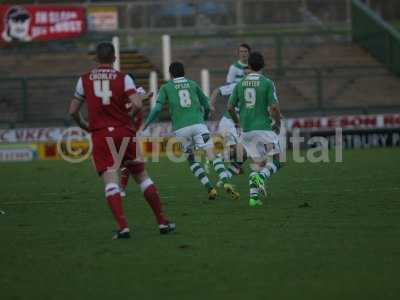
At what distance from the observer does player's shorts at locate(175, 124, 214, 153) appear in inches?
637

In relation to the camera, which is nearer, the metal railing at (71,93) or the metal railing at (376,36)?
the metal railing at (71,93)

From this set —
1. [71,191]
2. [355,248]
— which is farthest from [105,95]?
[71,191]

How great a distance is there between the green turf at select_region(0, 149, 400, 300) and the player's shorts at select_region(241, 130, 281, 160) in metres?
0.73

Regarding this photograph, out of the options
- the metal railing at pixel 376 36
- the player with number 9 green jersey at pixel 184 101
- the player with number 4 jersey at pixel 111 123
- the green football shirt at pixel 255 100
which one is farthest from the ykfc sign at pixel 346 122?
the player with number 4 jersey at pixel 111 123

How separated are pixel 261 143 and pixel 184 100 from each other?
1639 mm

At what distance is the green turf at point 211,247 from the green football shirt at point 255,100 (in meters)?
1.16

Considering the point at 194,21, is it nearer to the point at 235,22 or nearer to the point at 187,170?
the point at 235,22

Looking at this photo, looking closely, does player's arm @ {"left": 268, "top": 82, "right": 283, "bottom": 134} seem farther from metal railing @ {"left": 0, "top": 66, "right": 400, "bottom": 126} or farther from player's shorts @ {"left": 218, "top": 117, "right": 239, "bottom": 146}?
metal railing @ {"left": 0, "top": 66, "right": 400, "bottom": 126}

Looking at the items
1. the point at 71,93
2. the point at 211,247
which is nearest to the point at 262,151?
the point at 211,247

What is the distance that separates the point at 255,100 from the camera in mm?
14773

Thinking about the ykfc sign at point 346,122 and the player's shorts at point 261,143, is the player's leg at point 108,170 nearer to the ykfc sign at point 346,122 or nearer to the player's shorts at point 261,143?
the player's shorts at point 261,143

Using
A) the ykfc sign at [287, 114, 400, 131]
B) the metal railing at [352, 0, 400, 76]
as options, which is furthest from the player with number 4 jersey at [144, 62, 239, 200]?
the metal railing at [352, 0, 400, 76]

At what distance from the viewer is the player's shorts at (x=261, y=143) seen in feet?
48.8

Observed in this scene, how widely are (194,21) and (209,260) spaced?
94.0ft
